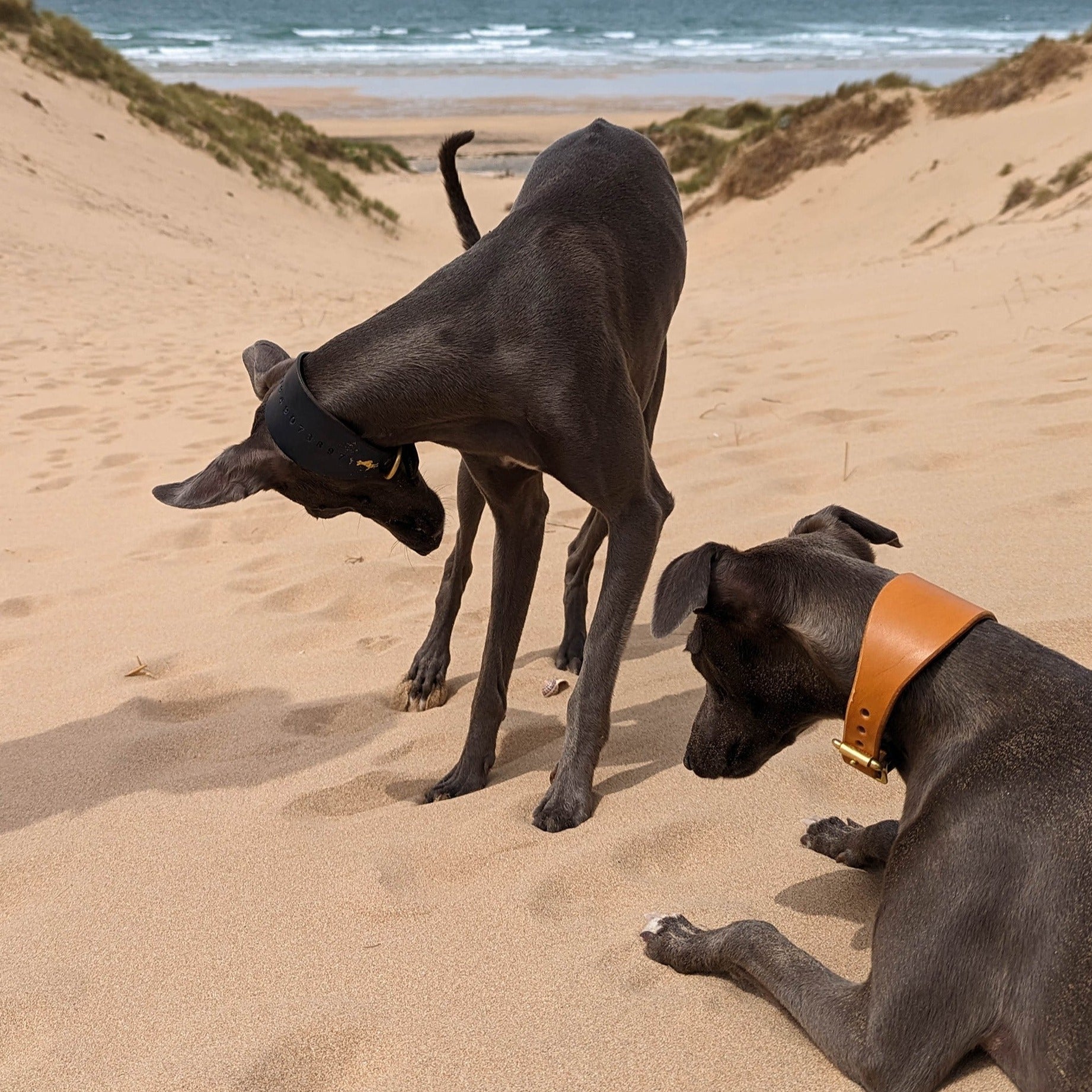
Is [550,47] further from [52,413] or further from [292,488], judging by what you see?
[292,488]

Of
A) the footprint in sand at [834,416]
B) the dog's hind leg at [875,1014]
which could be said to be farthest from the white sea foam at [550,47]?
the dog's hind leg at [875,1014]

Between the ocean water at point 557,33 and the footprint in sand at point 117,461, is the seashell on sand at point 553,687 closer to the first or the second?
the footprint in sand at point 117,461

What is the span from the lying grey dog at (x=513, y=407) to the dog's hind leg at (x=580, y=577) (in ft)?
1.84

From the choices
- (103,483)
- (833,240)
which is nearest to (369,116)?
(833,240)

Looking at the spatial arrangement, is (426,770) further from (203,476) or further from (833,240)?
(833,240)

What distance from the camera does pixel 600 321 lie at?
11.0 ft

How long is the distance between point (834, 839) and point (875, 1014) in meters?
0.76

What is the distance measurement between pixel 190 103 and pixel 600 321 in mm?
22526

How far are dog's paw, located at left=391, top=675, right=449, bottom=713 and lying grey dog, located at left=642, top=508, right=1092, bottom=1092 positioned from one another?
1671 mm

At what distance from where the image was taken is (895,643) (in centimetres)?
228

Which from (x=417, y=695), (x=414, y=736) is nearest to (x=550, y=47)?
Answer: (x=417, y=695)

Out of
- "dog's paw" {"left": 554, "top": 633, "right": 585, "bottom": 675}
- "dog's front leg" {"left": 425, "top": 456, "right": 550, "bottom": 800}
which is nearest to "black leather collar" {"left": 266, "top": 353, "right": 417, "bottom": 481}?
"dog's front leg" {"left": 425, "top": 456, "right": 550, "bottom": 800}

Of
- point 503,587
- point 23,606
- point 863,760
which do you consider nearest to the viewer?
point 863,760

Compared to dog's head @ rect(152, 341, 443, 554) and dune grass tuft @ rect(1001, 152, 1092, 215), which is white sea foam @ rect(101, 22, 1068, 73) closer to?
dune grass tuft @ rect(1001, 152, 1092, 215)
